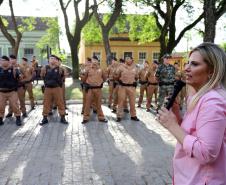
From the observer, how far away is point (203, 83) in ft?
7.59

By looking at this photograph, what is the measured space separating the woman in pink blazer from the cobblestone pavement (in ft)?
11.5

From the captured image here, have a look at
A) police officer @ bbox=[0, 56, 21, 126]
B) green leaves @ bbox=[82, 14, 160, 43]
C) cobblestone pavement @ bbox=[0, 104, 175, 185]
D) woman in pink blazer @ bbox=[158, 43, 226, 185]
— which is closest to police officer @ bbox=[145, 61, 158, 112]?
cobblestone pavement @ bbox=[0, 104, 175, 185]

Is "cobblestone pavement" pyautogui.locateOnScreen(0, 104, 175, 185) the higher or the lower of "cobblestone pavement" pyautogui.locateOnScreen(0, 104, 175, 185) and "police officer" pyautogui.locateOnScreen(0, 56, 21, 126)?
the lower

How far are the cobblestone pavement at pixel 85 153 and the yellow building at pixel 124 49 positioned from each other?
138 ft

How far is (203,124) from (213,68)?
0.35 metres

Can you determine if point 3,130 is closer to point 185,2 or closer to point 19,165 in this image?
point 19,165

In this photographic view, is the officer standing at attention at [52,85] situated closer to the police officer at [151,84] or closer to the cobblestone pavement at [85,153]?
the cobblestone pavement at [85,153]

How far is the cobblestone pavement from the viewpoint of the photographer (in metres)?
5.93

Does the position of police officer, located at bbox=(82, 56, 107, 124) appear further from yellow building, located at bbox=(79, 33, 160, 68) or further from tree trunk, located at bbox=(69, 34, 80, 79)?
yellow building, located at bbox=(79, 33, 160, 68)

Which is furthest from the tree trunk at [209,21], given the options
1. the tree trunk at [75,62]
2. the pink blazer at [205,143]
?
the tree trunk at [75,62]

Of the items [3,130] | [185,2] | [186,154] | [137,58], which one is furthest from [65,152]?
[137,58]

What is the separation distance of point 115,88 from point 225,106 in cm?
1219

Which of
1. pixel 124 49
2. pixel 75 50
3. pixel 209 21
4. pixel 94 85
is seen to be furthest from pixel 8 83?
pixel 124 49

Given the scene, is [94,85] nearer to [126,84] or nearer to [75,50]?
[126,84]
